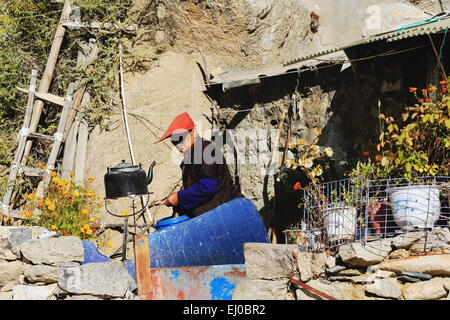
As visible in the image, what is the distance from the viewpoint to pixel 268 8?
933cm

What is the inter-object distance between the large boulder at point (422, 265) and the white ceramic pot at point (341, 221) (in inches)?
28.1

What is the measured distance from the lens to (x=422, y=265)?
4.77 m

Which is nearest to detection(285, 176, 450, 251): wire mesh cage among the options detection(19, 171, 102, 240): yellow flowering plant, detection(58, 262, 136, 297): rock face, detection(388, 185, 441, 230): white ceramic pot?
detection(388, 185, 441, 230): white ceramic pot

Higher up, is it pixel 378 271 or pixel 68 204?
pixel 68 204

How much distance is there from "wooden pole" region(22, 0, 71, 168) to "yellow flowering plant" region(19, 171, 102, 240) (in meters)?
1.21

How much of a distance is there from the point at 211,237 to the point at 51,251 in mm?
1322

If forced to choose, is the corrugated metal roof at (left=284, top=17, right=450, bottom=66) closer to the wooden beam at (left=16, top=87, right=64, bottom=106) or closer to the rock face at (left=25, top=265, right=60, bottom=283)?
the rock face at (left=25, top=265, right=60, bottom=283)

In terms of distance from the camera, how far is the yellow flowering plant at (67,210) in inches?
289

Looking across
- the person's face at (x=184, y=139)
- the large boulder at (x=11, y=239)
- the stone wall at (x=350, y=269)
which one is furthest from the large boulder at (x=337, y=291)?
the large boulder at (x=11, y=239)

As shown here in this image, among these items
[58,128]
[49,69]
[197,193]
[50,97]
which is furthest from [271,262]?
[49,69]

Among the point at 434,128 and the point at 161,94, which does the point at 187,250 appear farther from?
the point at 161,94

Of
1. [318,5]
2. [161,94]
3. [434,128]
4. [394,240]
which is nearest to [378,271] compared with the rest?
[394,240]

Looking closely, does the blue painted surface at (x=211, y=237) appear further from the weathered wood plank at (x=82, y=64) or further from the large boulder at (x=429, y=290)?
the weathered wood plank at (x=82, y=64)

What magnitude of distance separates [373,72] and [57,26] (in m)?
4.84
